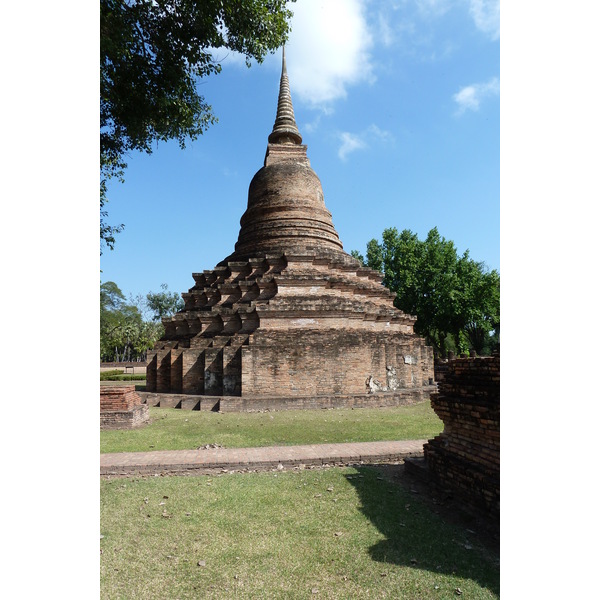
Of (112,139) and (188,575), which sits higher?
(112,139)

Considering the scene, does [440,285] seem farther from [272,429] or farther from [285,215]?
[272,429]

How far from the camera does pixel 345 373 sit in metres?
12.4

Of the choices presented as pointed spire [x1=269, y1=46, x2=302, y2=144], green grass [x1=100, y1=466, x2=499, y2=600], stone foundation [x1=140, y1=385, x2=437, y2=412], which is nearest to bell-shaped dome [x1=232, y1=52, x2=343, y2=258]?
pointed spire [x1=269, y1=46, x2=302, y2=144]

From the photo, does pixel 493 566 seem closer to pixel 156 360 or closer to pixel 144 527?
pixel 144 527

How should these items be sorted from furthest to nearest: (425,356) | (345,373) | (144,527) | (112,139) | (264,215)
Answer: (264,215) → (425,356) → (345,373) → (112,139) → (144,527)

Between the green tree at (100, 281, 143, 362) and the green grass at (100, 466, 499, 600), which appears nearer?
the green grass at (100, 466, 499, 600)

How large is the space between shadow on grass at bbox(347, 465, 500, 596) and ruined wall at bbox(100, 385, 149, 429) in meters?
6.55

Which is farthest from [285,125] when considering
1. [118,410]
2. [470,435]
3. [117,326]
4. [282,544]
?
[117,326]

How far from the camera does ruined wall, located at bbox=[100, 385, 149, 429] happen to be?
9.23 m

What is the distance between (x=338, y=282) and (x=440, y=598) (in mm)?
12444

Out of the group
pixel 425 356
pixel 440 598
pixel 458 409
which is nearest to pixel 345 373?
pixel 425 356

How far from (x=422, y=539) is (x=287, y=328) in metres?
9.57

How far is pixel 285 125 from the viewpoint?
75.3 feet

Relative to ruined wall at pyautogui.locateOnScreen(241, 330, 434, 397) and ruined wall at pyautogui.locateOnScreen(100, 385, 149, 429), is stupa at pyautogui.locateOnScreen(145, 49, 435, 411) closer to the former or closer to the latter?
ruined wall at pyautogui.locateOnScreen(241, 330, 434, 397)
